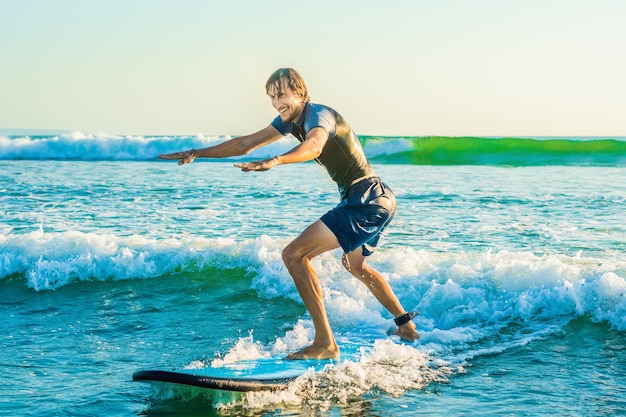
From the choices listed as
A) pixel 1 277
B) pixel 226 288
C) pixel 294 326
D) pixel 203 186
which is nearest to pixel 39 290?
pixel 1 277

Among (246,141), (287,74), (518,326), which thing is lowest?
(518,326)

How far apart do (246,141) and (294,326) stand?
229cm

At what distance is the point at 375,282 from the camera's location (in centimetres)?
625

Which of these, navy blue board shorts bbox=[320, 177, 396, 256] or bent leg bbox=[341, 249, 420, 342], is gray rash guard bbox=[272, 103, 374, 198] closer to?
navy blue board shorts bbox=[320, 177, 396, 256]

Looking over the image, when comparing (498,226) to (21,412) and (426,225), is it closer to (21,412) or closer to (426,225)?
(426,225)

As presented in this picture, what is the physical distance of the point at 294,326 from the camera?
7.39m

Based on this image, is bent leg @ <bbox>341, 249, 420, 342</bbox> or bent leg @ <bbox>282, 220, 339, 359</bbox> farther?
bent leg @ <bbox>341, 249, 420, 342</bbox>

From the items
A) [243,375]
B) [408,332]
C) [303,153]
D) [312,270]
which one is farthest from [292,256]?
[408,332]

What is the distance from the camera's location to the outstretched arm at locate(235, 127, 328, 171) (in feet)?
13.9

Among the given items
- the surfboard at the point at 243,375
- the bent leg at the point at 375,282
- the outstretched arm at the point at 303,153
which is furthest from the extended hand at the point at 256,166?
the bent leg at the point at 375,282

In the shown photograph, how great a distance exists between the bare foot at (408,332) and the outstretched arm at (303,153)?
6.80 ft

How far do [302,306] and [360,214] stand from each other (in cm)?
299

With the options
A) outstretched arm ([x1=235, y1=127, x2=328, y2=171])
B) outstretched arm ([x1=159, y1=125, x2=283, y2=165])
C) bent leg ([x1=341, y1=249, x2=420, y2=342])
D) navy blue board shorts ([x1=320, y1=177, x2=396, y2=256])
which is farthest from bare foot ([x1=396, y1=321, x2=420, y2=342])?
outstretched arm ([x1=235, y1=127, x2=328, y2=171])

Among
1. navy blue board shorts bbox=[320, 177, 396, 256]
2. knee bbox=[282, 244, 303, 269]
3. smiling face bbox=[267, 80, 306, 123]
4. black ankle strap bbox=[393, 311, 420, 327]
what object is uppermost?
smiling face bbox=[267, 80, 306, 123]
